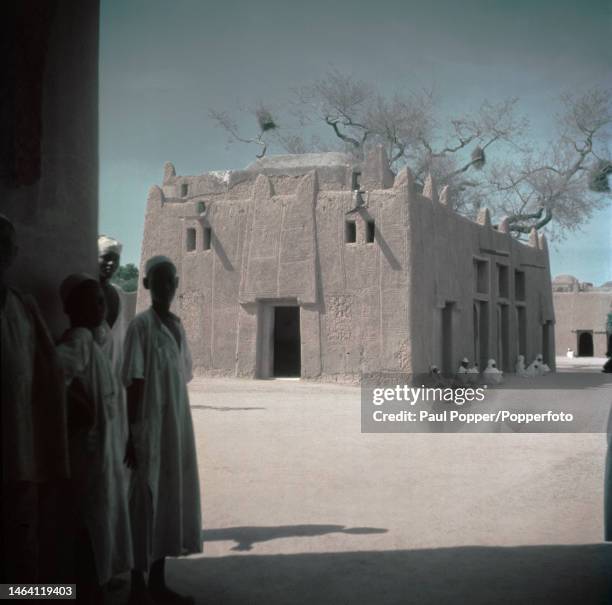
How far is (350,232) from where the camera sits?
16500 millimetres

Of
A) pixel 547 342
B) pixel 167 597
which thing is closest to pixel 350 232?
pixel 547 342

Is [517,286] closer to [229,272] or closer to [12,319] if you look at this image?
[229,272]

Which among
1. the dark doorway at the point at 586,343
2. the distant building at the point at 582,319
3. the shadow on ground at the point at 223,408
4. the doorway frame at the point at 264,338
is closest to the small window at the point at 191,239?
the doorway frame at the point at 264,338

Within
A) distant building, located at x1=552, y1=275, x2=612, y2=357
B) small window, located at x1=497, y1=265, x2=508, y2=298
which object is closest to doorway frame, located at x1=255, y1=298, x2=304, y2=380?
small window, located at x1=497, y1=265, x2=508, y2=298

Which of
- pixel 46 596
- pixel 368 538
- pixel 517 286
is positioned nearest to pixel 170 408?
pixel 46 596

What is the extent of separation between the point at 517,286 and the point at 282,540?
19.4 metres

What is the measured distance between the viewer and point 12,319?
275 centimetres

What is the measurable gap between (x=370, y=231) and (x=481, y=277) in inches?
203

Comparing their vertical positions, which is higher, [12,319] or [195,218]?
[195,218]

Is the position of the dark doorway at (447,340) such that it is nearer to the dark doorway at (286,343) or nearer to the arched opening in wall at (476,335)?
the arched opening in wall at (476,335)

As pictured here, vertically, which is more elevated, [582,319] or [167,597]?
[582,319]

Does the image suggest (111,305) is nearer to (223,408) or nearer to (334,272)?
(223,408)

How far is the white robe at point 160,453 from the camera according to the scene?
348 cm

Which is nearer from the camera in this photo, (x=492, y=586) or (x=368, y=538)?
(x=492, y=586)
